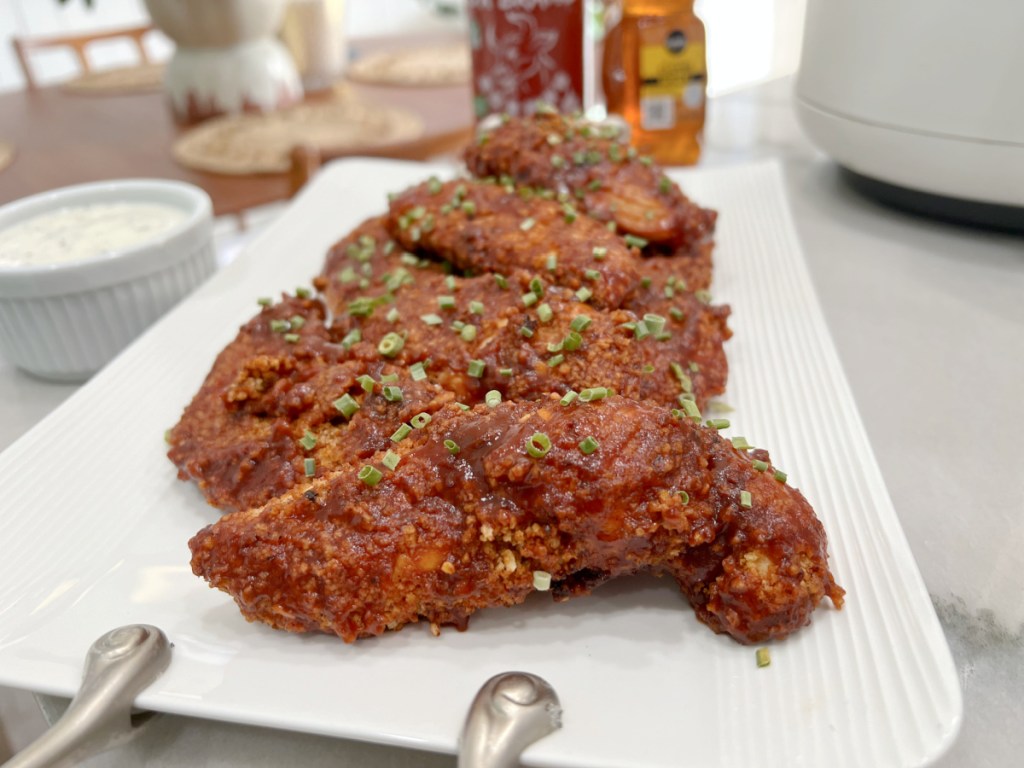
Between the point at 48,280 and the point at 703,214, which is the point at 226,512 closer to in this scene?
the point at 48,280

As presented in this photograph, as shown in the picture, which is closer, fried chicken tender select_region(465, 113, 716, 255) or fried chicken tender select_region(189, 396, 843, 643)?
fried chicken tender select_region(189, 396, 843, 643)

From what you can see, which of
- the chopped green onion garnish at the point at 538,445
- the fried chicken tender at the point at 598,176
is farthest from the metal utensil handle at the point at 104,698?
the fried chicken tender at the point at 598,176

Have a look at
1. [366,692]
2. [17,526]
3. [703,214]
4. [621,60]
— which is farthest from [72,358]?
[621,60]

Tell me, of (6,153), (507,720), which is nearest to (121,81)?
(6,153)

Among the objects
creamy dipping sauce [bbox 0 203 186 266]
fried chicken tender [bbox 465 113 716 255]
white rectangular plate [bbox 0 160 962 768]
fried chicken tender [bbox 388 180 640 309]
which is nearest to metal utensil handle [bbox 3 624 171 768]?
white rectangular plate [bbox 0 160 962 768]

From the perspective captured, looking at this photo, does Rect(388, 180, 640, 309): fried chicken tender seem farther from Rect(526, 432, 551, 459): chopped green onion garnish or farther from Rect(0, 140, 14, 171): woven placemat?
Rect(0, 140, 14, 171): woven placemat

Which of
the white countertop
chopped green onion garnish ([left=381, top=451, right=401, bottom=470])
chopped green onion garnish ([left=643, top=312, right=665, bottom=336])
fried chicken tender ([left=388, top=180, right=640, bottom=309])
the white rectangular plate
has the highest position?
fried chicken tender ([left=388, top=180, right=640, bottom=309])

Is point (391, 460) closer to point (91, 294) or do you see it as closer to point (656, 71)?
point (91, 294)

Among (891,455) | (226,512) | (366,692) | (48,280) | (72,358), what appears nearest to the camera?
(366,692)
